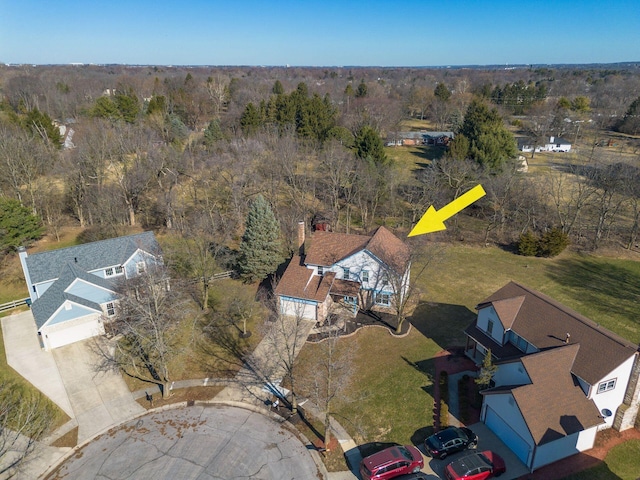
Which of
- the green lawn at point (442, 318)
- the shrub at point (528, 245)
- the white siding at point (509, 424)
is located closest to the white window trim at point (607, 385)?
the white siding at point (509, 424)

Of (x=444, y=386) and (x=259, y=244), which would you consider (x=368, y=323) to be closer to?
(x=444, y=386)

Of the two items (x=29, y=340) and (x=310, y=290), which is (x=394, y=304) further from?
(x=29, y=340)

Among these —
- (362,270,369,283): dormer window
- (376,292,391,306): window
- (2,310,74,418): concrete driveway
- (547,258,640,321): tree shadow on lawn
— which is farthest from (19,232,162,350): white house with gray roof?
(547,258,640,321): tree shadow on lawn

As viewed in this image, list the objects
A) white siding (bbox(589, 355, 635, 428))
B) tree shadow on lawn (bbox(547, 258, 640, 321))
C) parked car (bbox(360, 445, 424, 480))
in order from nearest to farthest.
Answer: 1. parked car (bbox(360, 445, 424, 480))
2. white siding (bbox(589, 355, 635, 428))
3. tree shadow on lawn (bbox(547, 258, 640, 321))

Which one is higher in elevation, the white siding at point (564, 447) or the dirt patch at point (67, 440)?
the white siding at point (564, 447)

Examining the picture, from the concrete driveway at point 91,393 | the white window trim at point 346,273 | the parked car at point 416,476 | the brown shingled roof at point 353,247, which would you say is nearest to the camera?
the parked car at point 416,476

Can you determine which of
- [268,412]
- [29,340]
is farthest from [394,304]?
[29,340]

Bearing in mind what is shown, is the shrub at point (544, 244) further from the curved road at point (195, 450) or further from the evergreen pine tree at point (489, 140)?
the curved road at point (195, 450)

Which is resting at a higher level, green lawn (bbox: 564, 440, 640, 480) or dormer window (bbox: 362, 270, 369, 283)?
dormer window (bbox: 362, 270, 369, 283)

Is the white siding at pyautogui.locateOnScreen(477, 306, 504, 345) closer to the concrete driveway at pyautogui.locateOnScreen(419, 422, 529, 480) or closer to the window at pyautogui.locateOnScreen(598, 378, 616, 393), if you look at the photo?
the window at pyautogui.locateOnScreen(598, 378, 616, 393)
